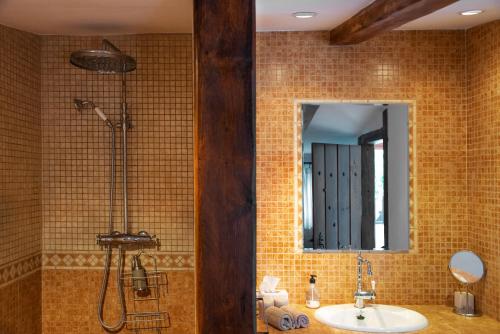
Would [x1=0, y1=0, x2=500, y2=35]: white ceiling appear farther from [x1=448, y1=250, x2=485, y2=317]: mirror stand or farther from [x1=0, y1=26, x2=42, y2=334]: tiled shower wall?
[x1=448, y1=250, x2=485, y2=317]: mirror stand

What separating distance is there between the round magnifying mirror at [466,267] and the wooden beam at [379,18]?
1.27 metres

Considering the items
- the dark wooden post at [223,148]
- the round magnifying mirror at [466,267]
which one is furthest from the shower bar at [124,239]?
the round magnifying mirror at [466,267]

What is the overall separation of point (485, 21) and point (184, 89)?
67.6 inches

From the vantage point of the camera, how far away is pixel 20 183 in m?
3.00

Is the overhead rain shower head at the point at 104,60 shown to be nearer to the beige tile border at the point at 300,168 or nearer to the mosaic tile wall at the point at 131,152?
the mosaic tile wall at the point at 131,152

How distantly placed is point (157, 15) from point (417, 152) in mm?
1616

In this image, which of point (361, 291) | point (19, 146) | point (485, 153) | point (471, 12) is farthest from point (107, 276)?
point (471, 12)

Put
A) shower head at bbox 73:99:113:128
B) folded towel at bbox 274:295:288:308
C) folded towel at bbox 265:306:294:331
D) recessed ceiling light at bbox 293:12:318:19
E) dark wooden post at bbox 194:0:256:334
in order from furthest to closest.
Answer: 1. shower head at bbox 73:99:113:128
2. folded towel at bbox 274:295:288:308
3. recessed ceiling light at bbox 293:12:318:19
4. folded towel at bbox 265:306:294:331
5. dark wooden post at bbox 194:0:256:334

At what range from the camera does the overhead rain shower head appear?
2.62m

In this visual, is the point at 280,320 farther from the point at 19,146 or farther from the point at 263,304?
the point at 19,146

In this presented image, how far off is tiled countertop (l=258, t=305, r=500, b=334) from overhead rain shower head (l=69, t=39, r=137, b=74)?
4.93ft

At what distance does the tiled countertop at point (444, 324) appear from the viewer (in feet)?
8.32

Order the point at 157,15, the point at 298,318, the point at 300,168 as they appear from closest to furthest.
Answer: the point at 298,318
the point at 157,15
the point at 300,168

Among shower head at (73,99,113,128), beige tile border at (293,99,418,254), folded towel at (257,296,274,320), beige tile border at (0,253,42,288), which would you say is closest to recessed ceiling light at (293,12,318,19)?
beige tile border at (293,99,418,254)
